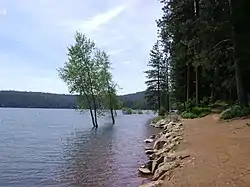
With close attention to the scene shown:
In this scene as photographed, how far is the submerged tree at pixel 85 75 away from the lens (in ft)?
138

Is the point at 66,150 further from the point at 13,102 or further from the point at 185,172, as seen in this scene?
the point at 13,102

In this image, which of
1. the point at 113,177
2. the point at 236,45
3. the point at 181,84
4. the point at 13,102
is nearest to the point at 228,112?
the point at 236,45

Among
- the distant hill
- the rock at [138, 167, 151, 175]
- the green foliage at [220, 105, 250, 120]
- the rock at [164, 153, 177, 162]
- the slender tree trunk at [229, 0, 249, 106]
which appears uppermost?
the distant hill

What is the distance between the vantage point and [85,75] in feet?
141

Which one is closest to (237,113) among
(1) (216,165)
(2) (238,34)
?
(2) (238,34)

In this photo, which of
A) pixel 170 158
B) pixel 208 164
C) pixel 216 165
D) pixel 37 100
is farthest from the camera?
pixel 37 100

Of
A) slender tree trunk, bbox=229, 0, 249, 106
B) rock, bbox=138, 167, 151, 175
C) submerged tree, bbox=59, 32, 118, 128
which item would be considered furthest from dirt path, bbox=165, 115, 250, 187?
submerged tree, bbox=59, 32, 118, 128

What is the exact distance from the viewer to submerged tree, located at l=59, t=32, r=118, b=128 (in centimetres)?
4212

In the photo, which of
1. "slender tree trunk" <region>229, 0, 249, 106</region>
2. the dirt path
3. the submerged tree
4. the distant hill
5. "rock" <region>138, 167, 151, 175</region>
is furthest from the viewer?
the distant hill

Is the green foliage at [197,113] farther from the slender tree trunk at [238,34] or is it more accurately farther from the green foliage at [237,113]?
the slender tree trunk at [238,34]

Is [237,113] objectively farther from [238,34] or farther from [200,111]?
[200,111]

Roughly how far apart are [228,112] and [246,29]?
452 cm

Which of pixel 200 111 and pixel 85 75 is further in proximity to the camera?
pixel 85 75

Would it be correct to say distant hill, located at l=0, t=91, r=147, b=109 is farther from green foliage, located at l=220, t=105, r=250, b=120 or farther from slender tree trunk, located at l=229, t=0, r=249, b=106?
slender tree trunk, located at l=229, t=0, r=249, b=106
